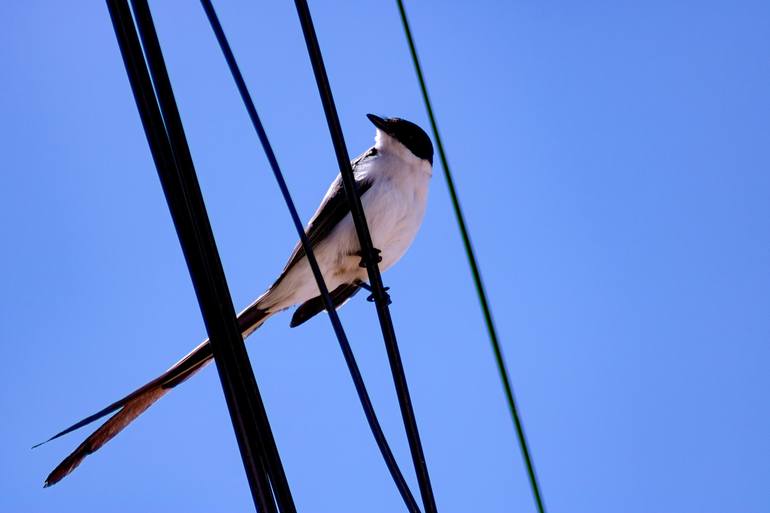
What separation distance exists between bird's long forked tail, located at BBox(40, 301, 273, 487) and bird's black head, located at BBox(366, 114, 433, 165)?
2.01 meters

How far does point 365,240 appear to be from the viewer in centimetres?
242

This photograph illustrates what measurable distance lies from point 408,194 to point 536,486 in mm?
3249

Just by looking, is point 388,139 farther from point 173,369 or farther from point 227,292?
point 227,292

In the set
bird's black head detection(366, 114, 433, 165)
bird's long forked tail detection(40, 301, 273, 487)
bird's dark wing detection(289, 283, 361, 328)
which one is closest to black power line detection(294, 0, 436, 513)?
bird's long forked tail detection(40, 301, 273, 487)

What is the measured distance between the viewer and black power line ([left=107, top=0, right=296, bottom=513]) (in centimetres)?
194

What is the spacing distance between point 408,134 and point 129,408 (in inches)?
105

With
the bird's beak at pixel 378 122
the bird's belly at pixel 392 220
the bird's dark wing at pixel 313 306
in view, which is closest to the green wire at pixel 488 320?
the bird's belly at pixel 392 220

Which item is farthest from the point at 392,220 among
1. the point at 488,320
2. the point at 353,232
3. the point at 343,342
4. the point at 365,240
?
the point at 488,320

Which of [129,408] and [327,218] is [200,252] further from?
[327,218]

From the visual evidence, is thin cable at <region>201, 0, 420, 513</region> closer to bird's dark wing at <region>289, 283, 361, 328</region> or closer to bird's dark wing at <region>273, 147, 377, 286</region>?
bird's dark wing at <region>273, 147, 377, 286</region>

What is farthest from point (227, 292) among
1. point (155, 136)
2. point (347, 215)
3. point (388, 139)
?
point (388, 139)

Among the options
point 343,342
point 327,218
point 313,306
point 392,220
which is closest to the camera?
point 343,342

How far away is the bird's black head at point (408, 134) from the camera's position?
506 cm

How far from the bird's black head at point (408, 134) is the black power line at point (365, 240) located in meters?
2.67
